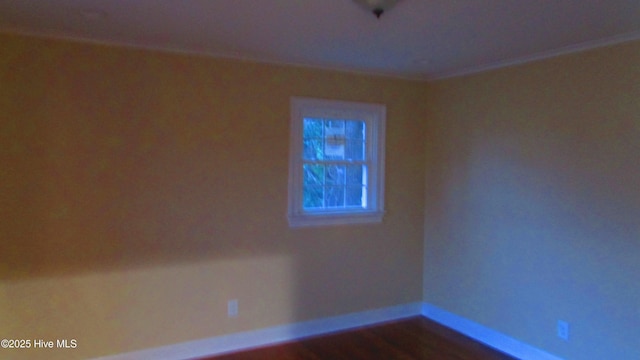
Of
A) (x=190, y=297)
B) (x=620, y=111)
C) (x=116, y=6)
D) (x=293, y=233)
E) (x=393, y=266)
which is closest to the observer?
(x=116, y=6)

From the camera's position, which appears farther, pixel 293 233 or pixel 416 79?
pixel 416 79

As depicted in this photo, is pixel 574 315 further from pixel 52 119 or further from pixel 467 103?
pixel 52 119

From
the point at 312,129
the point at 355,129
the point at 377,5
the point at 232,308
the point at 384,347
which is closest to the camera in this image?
the point at 377,5

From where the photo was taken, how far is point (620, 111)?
2781mm

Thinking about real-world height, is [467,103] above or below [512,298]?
above

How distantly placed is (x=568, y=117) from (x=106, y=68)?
3.16 metres

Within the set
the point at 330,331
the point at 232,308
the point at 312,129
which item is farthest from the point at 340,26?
the point at 330,331

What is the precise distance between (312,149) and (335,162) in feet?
0.81

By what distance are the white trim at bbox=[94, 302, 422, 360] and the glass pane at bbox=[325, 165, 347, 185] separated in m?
1.18

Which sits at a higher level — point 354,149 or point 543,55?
point 543,55

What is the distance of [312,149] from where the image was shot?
3.84 m

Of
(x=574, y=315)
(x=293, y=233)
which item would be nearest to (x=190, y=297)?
(x=293, y=233)

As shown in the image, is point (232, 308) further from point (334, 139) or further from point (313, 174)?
point (334, 139)

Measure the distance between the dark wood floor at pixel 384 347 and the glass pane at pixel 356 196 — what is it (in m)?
1.11
